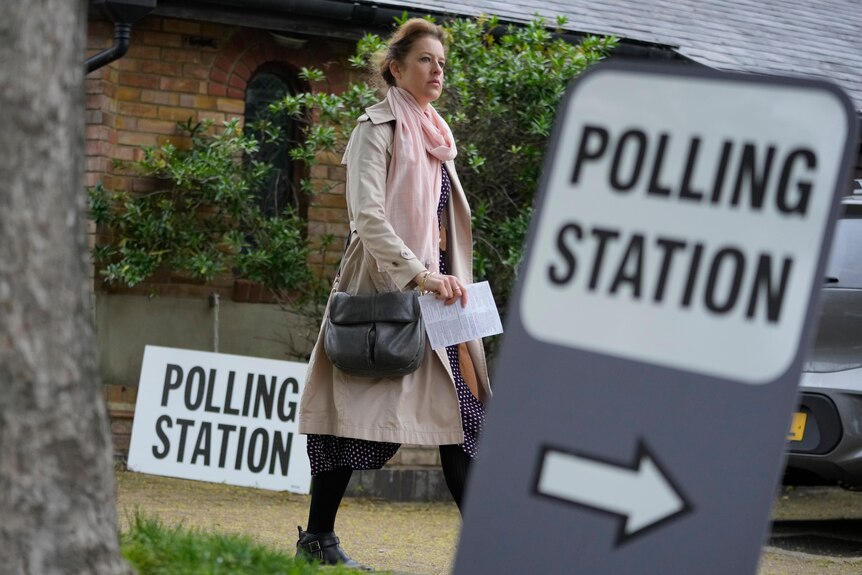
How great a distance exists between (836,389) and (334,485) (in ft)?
9.00

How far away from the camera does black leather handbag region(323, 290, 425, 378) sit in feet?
15.5

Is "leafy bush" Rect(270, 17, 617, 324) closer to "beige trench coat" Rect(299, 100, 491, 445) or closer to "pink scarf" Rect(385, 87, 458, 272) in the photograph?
"pink scarf" Rect(385, 87, 458, 272)

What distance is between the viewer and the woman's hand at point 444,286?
472cm

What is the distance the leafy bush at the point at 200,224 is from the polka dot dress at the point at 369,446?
12.6ft

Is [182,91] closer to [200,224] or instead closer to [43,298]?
[200,224]

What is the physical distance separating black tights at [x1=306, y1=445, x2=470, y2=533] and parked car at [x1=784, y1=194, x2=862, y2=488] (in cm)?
225

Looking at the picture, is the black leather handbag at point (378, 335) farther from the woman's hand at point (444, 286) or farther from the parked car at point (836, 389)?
the parked car at point (836, 389)

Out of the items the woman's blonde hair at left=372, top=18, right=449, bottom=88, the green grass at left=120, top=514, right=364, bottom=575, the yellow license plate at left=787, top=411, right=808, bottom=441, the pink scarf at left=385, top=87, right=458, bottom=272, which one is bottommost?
the green grass at left=120, top=514, right=364, bottom=575

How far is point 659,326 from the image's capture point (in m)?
2.55

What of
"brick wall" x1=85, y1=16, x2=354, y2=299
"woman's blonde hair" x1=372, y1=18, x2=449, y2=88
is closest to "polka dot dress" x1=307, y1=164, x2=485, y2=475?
"woman's blonde hair" x1=372, y1=18, x2=449, y2=88

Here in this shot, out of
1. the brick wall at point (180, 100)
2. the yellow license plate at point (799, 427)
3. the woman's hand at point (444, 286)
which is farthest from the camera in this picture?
the brick wall at point (180, 100)

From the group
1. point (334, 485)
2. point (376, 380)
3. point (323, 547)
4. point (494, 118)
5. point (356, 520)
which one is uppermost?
point (494, 118)

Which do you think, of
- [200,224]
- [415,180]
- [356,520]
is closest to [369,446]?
[415,180]

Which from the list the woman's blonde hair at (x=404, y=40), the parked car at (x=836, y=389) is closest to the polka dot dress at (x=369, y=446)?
the woman's blonde hair at (x=404, y=40)
